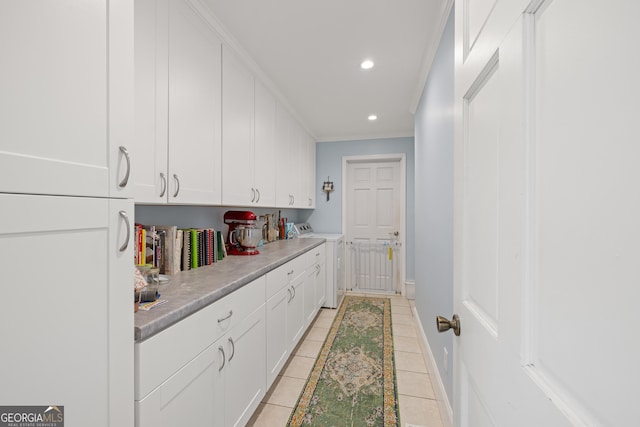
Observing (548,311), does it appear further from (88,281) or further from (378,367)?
(378,367)

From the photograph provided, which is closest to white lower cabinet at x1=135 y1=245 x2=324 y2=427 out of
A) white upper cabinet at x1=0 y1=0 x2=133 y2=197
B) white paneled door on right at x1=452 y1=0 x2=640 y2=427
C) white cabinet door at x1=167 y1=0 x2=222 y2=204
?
white upper cabinet at x1=0 y1=0 x2=133 y2=197

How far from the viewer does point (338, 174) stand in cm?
430

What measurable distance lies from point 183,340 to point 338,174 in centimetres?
353

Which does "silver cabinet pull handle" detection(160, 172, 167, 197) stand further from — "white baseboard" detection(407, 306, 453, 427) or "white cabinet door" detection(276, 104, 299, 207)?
"white baseboard" detection(407, 306, 453, 427)

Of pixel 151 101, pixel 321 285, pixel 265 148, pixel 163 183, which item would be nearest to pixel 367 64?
pixel 265 148

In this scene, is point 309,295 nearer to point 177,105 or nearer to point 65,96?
point 177,105

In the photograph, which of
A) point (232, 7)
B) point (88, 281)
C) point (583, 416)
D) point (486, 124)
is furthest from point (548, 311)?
point (232, 7)

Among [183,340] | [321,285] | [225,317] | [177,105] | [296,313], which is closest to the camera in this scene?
[183,340]

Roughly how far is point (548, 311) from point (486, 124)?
1.42 ft

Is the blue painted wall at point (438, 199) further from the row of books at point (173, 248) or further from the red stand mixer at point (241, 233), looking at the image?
the row of books at point (173, 248)

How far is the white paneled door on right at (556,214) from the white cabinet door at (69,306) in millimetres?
950

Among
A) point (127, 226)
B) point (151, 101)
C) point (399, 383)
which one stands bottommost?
point (399, 383)

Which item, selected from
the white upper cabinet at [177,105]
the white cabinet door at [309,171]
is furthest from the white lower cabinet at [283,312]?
the white cabinet door at [309,171]

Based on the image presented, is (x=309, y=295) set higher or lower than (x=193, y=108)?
lower
